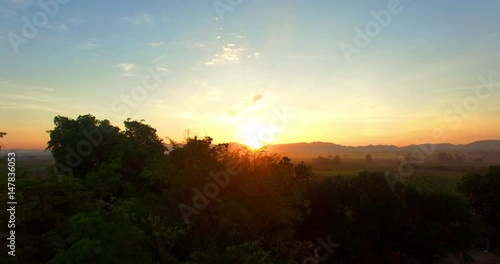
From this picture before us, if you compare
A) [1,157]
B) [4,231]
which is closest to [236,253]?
[4,231]

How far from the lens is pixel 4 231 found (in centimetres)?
1928

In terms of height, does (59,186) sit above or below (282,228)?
above

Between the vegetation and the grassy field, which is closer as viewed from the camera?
the vegetation

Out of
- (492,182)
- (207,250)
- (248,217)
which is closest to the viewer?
(207,250)

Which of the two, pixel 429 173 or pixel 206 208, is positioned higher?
pixel 206 208

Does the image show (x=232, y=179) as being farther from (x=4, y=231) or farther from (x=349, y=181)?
(x=349, y=181)

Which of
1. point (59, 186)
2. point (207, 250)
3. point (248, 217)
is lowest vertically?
point (207, 250)

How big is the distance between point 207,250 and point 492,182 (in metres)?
50.9

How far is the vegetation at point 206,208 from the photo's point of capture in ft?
→ 65.3

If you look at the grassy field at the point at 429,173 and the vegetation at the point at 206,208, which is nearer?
the vegetation at the point at 206,208

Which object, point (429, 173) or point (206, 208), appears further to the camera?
point (429, 173)

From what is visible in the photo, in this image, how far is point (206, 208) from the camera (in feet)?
79.5

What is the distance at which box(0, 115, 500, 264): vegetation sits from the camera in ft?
65.3

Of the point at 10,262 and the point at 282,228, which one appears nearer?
the point at 10,262
